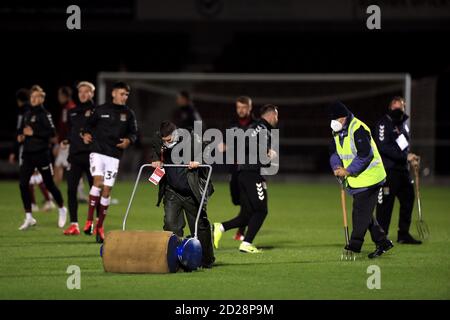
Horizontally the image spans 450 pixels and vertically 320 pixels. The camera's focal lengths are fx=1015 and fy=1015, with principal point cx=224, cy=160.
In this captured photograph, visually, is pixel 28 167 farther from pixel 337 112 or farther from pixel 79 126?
pixel 337 112

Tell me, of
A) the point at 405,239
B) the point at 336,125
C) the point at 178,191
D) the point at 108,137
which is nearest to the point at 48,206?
the point at 108,137

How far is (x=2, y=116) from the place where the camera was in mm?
34969

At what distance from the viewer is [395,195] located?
14820mm

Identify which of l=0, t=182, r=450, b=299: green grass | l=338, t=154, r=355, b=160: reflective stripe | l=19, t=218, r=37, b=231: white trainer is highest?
l=338, t=154, r=355, b=160: reflective stripe

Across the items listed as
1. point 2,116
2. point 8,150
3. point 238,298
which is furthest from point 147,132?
point 238,298

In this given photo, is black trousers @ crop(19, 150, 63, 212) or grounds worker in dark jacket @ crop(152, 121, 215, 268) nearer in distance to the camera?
grounds worker in dark jacket @ crop(152, 121, 215, 268)

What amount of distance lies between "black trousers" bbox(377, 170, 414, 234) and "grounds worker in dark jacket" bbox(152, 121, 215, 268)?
3.67 m

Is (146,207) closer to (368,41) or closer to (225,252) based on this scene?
(225,252)

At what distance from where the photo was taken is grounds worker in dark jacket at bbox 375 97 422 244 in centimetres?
1457

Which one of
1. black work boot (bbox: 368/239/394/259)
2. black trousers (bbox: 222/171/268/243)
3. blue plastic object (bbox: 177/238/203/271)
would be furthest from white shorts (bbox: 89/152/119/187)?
black work boot (bbox: 368/239/394/259)

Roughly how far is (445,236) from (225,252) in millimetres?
4070

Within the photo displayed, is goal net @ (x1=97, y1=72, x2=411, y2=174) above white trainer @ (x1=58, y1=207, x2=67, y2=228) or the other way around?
above

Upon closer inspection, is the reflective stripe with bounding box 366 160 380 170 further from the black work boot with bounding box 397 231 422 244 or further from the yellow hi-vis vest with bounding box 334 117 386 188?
the black work boot with bounding box 397 231 422 244

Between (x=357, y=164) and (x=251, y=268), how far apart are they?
71.4 inches
